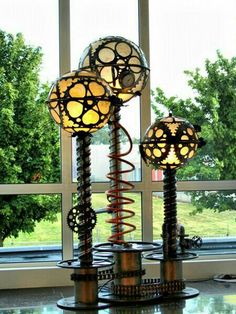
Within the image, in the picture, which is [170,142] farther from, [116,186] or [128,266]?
[128,266]

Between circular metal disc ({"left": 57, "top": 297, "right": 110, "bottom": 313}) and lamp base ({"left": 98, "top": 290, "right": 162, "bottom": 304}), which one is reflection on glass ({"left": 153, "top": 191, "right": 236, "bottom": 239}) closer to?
lamp base ({"left": 98, "top": 290, "right": 162, "bottom": 304})

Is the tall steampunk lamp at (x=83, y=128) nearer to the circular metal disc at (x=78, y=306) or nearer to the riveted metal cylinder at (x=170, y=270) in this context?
the circular metal disc at (x=78, y=306)

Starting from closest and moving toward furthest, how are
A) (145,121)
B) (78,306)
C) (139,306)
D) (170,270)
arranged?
1. (78,306)
2. (139,306)
3. (170,270)
4. (145,121)

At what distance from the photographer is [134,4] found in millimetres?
4945

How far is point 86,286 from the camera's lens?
3570 mm

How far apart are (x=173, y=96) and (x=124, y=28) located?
677 millimetres

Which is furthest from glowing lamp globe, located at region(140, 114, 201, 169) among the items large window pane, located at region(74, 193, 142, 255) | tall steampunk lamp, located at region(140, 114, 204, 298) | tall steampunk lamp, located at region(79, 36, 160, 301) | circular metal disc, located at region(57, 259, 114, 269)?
large window pane, located at region(74, 193, 142, 255)

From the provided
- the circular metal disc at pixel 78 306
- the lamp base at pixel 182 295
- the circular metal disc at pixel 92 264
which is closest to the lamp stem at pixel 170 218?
the lamp base at pixel 182 295

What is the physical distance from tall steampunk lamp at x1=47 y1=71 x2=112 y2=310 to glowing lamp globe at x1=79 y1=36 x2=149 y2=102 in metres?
0.24

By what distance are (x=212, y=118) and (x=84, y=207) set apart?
1.88m

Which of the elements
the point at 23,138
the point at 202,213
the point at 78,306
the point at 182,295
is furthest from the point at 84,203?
the point at 202,213

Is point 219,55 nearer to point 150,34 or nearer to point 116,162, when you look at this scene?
point 150,34

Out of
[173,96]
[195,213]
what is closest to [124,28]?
[173,96]

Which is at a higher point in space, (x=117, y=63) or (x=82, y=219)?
(x=117, y=63)
